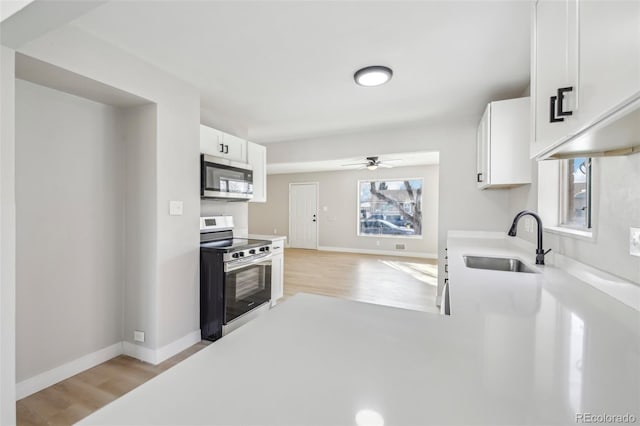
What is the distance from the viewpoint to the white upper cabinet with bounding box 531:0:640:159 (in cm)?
63

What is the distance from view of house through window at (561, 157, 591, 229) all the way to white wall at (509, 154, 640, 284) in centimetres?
24

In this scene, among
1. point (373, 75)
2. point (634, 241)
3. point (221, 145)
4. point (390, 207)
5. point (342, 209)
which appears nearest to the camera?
point (634, 241)

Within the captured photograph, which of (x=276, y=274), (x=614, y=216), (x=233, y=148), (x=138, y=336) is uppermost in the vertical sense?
(x=233, y=148)

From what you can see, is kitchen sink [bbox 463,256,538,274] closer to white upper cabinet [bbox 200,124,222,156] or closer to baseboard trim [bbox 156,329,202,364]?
baseboard trim [bbox 156,329,202,364]

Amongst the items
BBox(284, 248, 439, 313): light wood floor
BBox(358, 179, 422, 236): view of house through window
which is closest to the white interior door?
BBox(284, 248, 439, 313): light wood floor

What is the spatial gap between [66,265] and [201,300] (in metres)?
1.08

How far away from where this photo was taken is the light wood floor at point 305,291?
177 centimetres

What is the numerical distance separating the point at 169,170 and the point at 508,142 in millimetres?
2994

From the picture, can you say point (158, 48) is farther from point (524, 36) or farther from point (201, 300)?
point (524, 36)

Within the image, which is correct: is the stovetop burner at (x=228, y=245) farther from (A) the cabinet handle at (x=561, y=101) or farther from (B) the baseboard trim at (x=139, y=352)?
(A) the cabinet handle at (x=561, y=101)

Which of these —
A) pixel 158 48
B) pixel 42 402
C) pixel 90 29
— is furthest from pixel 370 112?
pixel 42 402

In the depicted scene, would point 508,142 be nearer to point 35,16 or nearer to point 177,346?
point 35,16

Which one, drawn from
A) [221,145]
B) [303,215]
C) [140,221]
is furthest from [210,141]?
[303,215]

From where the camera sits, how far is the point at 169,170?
91.7 inches
